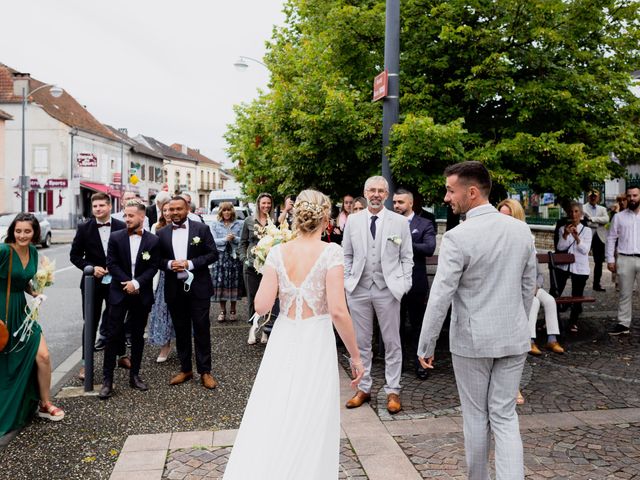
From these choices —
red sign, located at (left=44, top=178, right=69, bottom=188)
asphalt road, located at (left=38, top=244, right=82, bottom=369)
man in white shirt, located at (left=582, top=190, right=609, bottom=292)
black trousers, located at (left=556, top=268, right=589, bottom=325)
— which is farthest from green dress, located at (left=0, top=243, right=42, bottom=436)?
red sign, located at (left=44, top=178, right=69, bottom=188)

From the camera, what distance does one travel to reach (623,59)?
8188 mm

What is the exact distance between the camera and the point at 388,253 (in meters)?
5.70

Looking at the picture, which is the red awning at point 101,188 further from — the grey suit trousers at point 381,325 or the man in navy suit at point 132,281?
the grey suit trousers at point 381,325

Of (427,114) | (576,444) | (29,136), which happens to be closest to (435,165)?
(427,114)

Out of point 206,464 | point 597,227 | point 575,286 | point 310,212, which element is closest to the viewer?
point 310,212

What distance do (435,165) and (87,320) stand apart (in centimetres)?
450

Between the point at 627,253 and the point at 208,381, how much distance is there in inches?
240

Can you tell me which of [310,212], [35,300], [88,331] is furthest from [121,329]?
[310,212]

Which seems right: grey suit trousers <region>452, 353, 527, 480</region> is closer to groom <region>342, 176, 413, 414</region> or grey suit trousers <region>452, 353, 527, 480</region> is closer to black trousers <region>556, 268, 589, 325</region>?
groom <region>342, 176, 413, 414</region>

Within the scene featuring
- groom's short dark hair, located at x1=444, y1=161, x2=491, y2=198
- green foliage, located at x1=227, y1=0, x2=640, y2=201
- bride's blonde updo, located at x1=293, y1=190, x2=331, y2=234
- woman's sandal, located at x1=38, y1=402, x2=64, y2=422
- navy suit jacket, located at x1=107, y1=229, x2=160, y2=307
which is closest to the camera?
groom's short dark hair, located at x1=444, y1=161, x2=491, y2=198

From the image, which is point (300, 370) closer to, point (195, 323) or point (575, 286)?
point (195, 323)

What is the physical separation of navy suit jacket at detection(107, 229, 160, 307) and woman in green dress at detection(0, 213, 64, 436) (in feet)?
2.90

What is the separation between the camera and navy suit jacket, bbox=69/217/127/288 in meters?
6.67

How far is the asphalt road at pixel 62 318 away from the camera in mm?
8469
